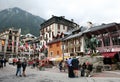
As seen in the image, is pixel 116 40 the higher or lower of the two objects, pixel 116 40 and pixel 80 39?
the lower

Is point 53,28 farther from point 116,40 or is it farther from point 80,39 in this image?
point 116,40

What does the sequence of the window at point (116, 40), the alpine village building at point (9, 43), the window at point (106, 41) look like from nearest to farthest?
the window at point (116, 40) < the window at point (106, 41) < the alpine village building at point (9, 43)

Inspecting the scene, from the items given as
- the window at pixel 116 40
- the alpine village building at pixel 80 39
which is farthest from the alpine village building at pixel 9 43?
the window at pixel 116 40

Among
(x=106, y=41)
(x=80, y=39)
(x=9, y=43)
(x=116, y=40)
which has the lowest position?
(x=116, y=40)

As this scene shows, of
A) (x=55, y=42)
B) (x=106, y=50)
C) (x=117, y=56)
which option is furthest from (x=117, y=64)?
(x=55, y=42)

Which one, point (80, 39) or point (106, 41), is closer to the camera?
point (106, 41)

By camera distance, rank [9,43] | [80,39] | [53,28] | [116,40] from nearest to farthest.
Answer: [116,40] → [80,39] → [53,28] → [9,43]

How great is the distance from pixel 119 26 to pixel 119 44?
3.62 metres

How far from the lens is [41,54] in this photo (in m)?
76.6

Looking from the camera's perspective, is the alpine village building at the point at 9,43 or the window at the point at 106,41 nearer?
the window at the point at 106,41

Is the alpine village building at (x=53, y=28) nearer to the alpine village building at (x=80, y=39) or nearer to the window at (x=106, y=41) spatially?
the alpine village building at (x=80, y=39)

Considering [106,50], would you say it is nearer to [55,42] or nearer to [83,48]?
[83,48]

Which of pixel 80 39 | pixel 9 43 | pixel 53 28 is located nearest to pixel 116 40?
pixel 80 39

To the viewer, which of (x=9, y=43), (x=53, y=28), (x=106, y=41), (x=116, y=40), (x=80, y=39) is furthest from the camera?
(x=9, y=43)
